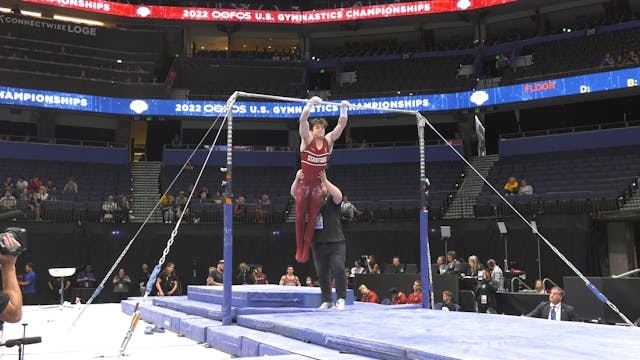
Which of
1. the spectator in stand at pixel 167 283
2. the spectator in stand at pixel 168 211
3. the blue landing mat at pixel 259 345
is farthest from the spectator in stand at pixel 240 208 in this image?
the blue landing mat at pixel 259 345

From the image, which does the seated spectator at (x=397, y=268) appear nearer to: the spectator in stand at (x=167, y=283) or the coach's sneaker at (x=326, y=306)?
the spectator in stand at (x=167, y=283)

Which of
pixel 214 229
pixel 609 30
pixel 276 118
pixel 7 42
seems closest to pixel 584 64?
pixel 609 30

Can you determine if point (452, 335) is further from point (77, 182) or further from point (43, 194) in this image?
point (77, 182)

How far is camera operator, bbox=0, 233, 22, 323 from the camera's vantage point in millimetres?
3518

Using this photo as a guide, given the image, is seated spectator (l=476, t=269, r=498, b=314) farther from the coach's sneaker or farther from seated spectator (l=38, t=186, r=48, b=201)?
seated spectator (l=38, t=186, r=48, b=201)

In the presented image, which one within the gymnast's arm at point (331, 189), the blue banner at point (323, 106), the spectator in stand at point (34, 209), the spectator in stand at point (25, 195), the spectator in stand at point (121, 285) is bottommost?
the spectator in stand at point (121, 285)

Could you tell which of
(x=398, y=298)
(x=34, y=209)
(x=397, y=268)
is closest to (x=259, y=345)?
(x=398, y=298)

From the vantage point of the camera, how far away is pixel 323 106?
90.1ft

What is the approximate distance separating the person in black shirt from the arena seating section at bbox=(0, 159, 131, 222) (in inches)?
576

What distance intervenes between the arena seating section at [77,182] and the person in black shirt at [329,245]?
48.0 feet

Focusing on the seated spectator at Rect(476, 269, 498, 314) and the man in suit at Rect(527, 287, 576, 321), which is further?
the seated spectator at Rect(476, 269, 498, 314)

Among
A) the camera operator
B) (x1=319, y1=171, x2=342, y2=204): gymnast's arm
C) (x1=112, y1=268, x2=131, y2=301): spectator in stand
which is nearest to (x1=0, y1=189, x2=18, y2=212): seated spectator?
(x1=112, y1=268, x2=131, y2=301): spectator in stand

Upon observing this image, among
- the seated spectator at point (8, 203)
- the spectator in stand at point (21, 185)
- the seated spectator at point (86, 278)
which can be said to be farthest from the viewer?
the spectator in stand at point (21, 185)

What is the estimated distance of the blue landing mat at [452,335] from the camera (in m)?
4.86
